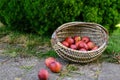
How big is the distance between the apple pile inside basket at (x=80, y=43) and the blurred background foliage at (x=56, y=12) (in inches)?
14.8

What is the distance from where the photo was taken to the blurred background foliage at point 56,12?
4715mm

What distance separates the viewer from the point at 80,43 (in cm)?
430

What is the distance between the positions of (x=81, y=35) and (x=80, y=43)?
1.31ft

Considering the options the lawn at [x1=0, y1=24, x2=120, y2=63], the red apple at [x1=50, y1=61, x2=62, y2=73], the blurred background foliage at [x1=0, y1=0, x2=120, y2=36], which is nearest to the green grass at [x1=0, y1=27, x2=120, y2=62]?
the lawn at [x1=0, y1=24, x2=120, y2=63]

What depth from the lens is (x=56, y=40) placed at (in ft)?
13.6

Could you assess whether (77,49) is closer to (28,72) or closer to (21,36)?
(28,72)

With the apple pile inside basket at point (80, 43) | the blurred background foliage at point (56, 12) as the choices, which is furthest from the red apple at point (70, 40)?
the blurred background foliage at point (56, 12)

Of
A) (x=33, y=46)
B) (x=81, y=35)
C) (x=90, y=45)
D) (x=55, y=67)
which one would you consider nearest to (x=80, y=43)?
(x=90, y=45)

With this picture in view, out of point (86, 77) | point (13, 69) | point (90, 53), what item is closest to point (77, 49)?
point (90, 53)

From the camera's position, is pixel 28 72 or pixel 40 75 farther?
pixel 28 72

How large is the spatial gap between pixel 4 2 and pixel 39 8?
679mm

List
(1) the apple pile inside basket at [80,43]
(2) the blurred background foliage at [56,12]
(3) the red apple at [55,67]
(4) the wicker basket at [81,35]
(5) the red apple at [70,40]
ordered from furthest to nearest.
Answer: (2) the blurred background foliage at [56,12] → (5) the red apple at [70,40] → (1) the apple pile inside basket at [80,43] → (4) the wicker basket at [81,35] → (3) the red apple at [55,67]

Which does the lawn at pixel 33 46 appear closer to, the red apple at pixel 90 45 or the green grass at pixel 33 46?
the green grass at pixel 33 46

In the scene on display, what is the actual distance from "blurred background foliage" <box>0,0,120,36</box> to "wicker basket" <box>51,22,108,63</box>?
0.23 metres
